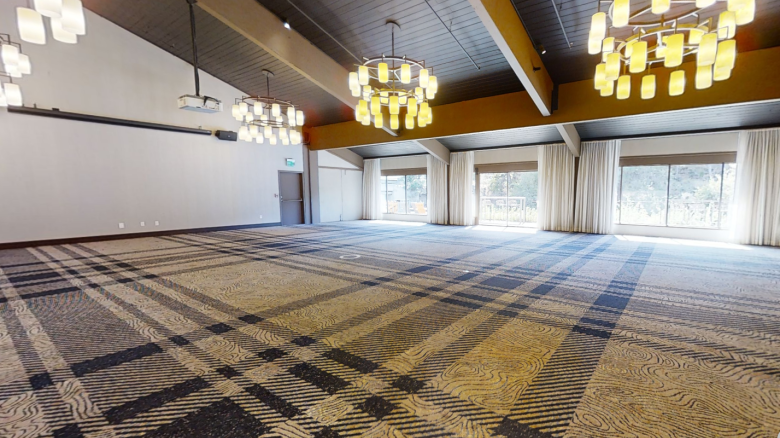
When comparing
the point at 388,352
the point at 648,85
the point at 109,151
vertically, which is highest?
the point at 648,85

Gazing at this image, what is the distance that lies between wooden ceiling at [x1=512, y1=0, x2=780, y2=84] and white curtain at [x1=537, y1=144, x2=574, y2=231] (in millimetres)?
4193

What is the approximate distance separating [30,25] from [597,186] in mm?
11454

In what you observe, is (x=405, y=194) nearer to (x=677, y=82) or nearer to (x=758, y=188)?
(x=758, y=188)

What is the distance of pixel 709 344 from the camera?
257 cm

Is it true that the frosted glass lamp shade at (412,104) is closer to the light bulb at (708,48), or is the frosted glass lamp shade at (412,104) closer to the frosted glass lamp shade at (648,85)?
the frosted glass lamp shade at (648,85)

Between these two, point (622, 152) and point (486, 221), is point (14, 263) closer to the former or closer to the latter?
point (486, 221)

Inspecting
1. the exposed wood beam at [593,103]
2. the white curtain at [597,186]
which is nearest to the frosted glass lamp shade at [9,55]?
the exposed wood beam at [593,103]

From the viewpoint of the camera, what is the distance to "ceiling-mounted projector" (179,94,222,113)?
20.8 ft

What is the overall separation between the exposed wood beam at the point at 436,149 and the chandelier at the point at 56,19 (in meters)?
8.95


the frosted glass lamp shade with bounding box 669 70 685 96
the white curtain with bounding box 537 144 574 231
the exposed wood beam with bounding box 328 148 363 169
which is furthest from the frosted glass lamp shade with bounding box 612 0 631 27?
the exposed wood beam with bounding box 328 148 363 169

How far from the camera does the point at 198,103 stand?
21.1 feet

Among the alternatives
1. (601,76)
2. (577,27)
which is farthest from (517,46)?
(601,76)

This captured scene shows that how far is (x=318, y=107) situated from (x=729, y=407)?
34.2 feet

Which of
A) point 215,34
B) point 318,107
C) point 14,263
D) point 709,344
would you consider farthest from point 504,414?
point 318,107
